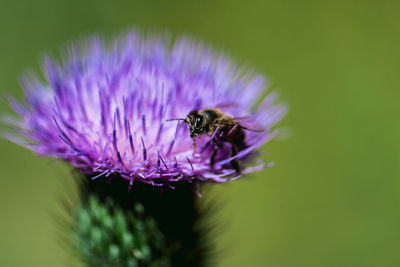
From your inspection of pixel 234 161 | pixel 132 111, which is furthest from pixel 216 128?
pixel 132 111

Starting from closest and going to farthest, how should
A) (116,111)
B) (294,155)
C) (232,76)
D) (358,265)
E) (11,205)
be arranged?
1. (116,111)
2. (232,76)
3. (358,265)
4. (11,205)
5. (294,155)

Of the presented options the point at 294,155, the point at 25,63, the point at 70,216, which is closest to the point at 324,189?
the point at 294,155

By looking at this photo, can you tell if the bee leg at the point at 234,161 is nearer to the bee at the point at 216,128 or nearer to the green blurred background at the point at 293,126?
the bee at the point at 216,128

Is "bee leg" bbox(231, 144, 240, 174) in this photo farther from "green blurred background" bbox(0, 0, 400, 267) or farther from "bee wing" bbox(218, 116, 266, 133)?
"green blurred background" bbox(0, 0, 400, 267)

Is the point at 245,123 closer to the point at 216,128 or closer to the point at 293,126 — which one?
the point at 216,128

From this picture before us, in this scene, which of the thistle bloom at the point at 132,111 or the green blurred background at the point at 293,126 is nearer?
the thistle bloom at the point at 132,111

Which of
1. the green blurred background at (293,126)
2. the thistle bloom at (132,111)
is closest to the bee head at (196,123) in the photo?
the thistle bloom at (132,111)

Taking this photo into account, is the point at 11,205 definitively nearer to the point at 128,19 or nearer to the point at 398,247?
the point at 128,19
